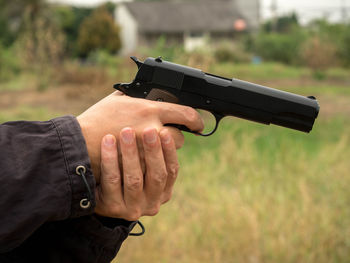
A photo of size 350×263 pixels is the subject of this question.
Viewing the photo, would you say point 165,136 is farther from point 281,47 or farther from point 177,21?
point 177,21

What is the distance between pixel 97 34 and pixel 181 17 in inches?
437

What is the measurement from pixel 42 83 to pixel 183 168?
8.64 m

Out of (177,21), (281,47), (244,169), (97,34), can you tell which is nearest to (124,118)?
(244,169)

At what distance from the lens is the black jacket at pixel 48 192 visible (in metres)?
1.08

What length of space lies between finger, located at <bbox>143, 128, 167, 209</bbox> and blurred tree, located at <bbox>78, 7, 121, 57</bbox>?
31.6 m

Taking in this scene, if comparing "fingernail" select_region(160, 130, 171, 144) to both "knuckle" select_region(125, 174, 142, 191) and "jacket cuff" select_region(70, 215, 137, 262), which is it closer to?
"knuckle" select_region(125, 174, 142, 191)

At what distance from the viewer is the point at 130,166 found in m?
1.35

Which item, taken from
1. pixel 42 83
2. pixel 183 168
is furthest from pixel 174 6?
pixel 183 168

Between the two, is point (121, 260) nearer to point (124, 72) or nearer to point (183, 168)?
point (183, 168)

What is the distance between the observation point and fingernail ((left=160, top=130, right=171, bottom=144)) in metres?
1.40

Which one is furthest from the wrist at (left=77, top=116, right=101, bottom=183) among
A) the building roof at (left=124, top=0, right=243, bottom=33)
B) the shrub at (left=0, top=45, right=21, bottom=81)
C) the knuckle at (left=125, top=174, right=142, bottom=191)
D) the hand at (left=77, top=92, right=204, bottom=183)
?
the building roof at (left=124, top=0, right=243, bottom=33)

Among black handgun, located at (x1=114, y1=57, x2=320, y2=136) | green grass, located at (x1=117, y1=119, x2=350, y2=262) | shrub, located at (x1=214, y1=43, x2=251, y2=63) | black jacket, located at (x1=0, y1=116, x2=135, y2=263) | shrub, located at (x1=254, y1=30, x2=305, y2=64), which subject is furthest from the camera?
shrub, located at (x1=254, y1=30, x2=305, y2=64)

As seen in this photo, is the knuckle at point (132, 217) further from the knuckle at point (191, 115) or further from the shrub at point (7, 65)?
the shrub at point (7, 65)

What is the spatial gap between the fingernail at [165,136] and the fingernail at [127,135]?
0.11 metres
